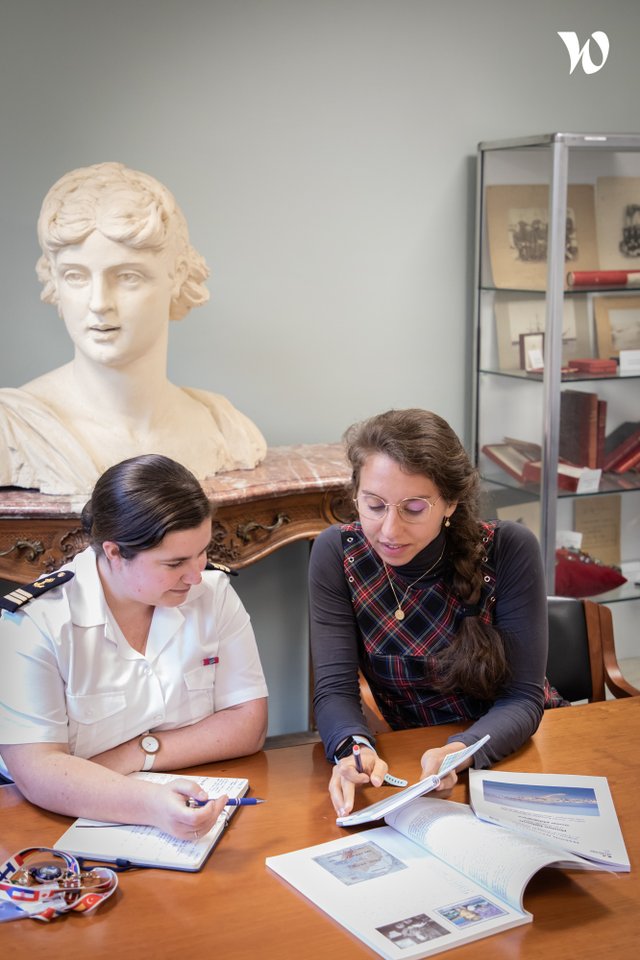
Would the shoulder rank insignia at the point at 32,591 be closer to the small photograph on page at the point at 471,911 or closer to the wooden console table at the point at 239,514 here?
the small photograph on page at the point at 471,911

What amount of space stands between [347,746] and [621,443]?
250 centimetres

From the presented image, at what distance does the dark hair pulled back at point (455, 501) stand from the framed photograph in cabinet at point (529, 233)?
1844 millimetres

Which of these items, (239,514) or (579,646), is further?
(239,514)

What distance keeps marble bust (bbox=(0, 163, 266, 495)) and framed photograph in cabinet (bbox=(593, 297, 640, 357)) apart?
1.56 m

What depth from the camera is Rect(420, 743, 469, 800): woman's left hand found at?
1.79m

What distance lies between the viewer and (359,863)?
1.56 meters

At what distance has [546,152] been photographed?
12.0 ft

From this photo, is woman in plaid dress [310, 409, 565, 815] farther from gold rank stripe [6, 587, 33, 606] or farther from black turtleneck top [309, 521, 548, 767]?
gold rank stripe [6, 587, 33, 606]

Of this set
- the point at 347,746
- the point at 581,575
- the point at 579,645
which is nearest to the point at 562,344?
the point at 581,575

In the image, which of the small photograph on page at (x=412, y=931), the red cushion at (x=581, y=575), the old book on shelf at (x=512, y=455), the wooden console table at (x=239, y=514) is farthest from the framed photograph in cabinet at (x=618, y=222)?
the small photograph on page at (x=412, y=931)

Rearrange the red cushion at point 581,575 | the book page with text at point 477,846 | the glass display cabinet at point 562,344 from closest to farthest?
Answer: the book page with text at point 477,846 < the glass display cabinet at point 562,344 < the red cushion at point 581,575

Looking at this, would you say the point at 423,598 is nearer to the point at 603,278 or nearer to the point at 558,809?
the point at 558,809

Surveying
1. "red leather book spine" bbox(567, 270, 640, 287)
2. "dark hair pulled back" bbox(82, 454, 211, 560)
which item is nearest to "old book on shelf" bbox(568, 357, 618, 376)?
"red leather book spine" bbox(567, 270, 640, 287)

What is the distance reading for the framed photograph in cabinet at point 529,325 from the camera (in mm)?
3830
